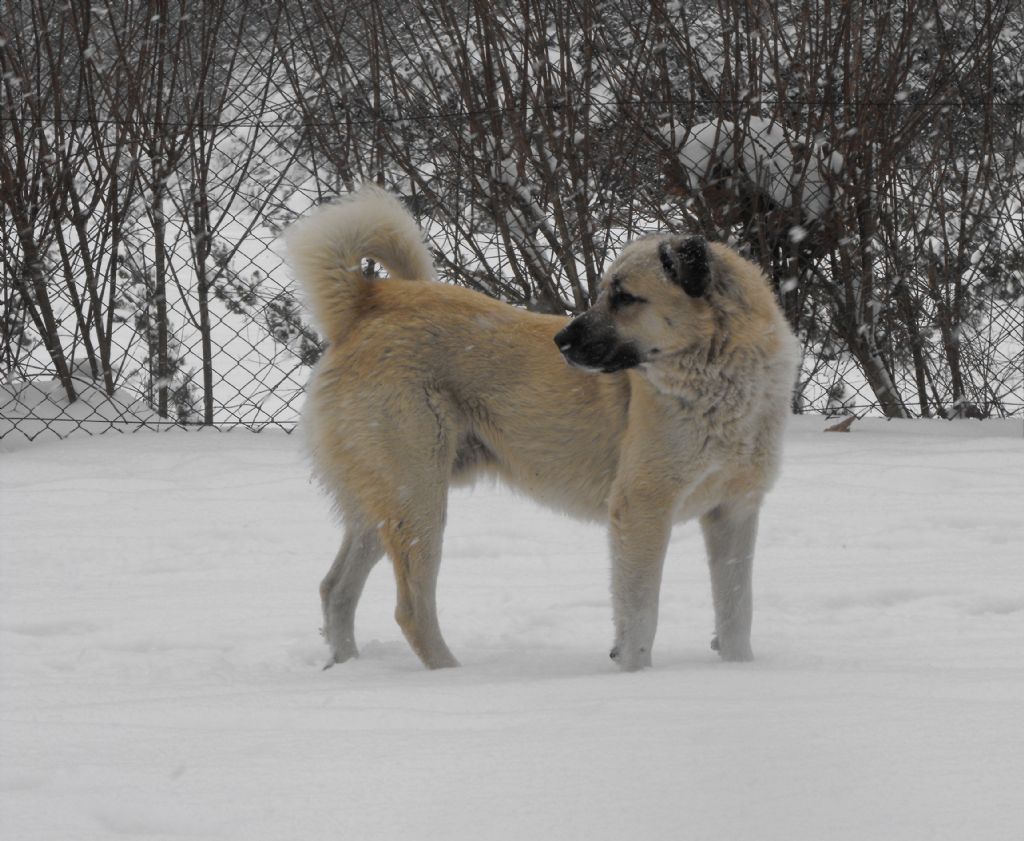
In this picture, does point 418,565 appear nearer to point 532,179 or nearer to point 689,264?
point 689,264

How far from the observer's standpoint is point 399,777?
5.86 feet

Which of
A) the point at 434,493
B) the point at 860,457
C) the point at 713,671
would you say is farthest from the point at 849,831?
the point at 860,457

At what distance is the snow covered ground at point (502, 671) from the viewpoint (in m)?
1.67

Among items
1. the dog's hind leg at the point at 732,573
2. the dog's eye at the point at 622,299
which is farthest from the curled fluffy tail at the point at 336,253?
the dog's hind leg at the point at 732,573

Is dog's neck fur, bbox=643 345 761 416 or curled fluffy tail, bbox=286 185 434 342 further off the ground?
curled fluffy tail, bbox=286 185 434 342

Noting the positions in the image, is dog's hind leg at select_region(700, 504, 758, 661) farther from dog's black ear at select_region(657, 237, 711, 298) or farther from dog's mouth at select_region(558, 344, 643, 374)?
dog's black ear at select_region(657, 237, 711, 298)

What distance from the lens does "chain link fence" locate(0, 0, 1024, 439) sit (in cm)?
564

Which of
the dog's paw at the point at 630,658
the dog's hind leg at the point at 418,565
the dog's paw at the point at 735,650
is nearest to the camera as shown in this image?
the dog's paw at the point at 630,658

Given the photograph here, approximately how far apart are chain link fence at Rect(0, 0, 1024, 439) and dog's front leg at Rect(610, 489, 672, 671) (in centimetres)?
303

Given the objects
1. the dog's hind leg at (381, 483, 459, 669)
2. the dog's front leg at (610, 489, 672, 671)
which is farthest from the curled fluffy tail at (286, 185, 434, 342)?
the dog's front leg at (610, 489, 672, 671)

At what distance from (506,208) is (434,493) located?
297 cm

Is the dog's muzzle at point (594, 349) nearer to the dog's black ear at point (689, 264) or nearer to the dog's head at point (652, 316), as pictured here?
the dog's head at point (652, 316)

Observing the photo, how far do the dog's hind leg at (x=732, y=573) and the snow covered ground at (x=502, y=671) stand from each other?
62 millimetres

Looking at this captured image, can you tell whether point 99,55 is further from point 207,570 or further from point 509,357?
point 509,357
